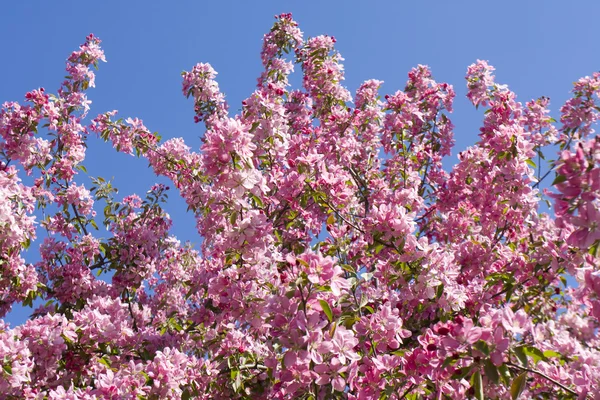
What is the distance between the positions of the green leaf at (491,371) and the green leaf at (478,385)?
39 mm

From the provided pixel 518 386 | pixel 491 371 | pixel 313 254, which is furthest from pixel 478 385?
pixel 313 254

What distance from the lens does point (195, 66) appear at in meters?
6.50

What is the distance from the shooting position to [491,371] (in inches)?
75.7

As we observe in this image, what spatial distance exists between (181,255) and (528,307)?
511cm

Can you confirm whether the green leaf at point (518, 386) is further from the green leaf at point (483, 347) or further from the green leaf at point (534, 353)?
the green leaf at point (483, 347)

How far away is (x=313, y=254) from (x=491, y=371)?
910mm

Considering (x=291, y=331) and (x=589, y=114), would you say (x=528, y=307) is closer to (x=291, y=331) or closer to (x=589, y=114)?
(x=291, y=331)

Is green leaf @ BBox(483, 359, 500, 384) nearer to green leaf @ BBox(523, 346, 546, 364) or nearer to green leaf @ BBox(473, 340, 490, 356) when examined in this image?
green leaf @ BBox(473, 340, 490, 356)

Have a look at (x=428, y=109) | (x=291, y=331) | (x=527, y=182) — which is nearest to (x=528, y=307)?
(x=527, y=182)

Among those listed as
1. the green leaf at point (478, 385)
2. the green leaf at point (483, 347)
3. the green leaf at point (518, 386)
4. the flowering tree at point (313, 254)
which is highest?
the flowering tree at point (313, 254)

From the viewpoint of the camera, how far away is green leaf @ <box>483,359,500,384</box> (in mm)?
1909

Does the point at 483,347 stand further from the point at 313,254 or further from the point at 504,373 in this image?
the point at 313,254

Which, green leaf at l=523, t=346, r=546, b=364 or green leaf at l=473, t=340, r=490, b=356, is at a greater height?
green leaf at l=473, t=340, r=490, b=356

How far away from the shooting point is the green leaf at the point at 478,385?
6.33ft
